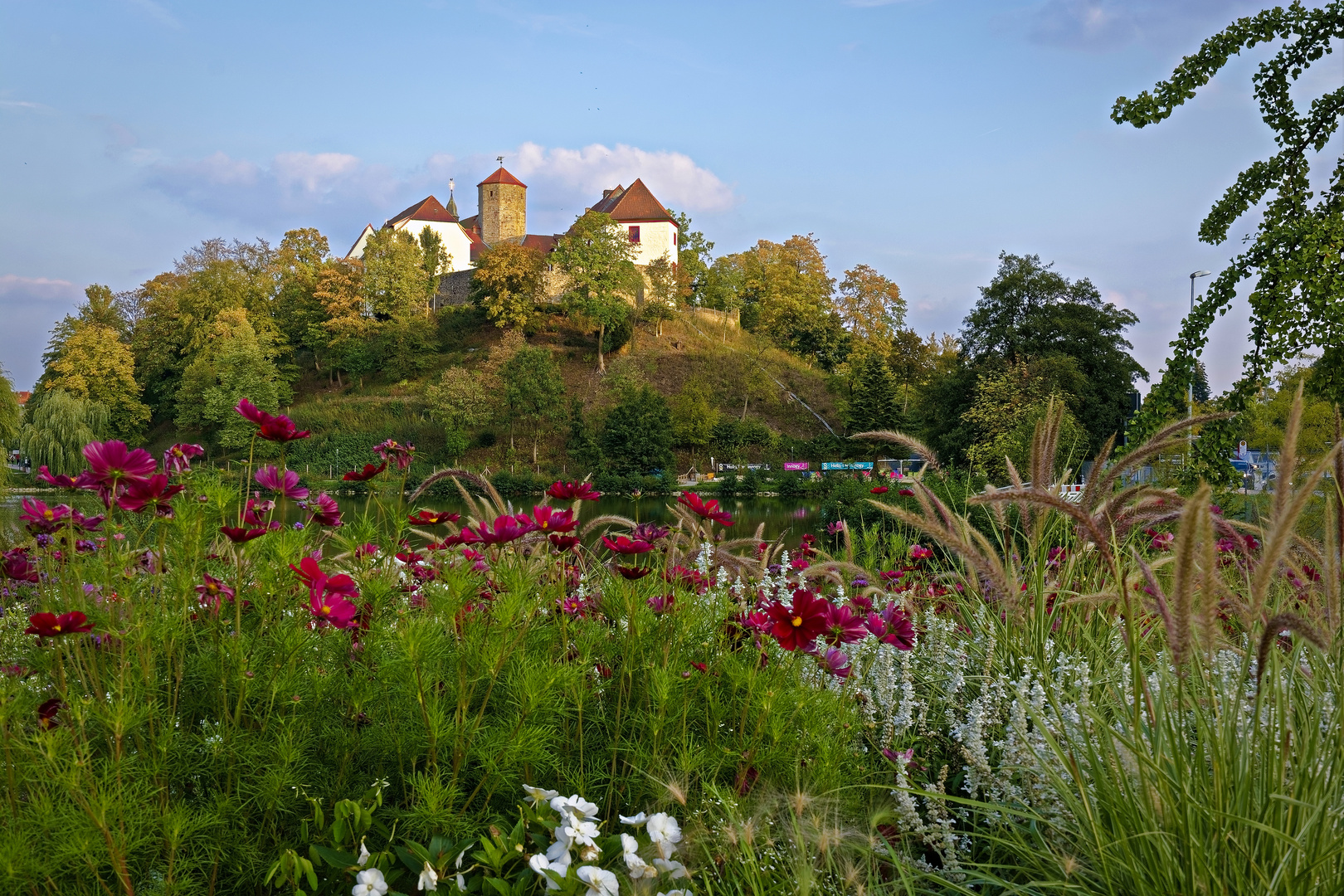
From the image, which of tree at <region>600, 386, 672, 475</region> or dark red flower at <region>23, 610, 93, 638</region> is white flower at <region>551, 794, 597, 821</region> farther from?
tree at <region>600, 386, 672, 475</region>

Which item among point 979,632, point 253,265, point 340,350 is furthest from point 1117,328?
point 253,265

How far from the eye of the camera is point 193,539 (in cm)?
169

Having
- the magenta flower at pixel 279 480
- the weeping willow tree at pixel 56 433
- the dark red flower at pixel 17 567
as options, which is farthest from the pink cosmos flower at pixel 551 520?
the weeping willow tree at pixel 56 433

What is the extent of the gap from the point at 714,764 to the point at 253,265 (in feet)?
189

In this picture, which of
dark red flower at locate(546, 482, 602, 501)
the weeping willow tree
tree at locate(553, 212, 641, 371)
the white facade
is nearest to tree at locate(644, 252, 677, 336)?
tree at locate(553, 212, 641, 371)

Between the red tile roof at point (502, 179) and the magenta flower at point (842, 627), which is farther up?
the red tile roof at point (502, 179)

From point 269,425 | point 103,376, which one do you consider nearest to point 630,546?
point 269,425

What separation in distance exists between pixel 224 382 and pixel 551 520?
42.1m

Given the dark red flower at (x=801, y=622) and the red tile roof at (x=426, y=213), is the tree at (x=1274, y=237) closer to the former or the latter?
the dark red flower at (x=801, y=622)

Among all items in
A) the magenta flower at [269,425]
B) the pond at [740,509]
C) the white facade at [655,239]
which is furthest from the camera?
the white facade at [655,239]

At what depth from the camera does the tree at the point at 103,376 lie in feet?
124

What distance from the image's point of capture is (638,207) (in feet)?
177

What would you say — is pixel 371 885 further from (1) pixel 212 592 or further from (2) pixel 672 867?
(1) pixel 212 592

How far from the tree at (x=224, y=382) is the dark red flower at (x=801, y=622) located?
3922cm
